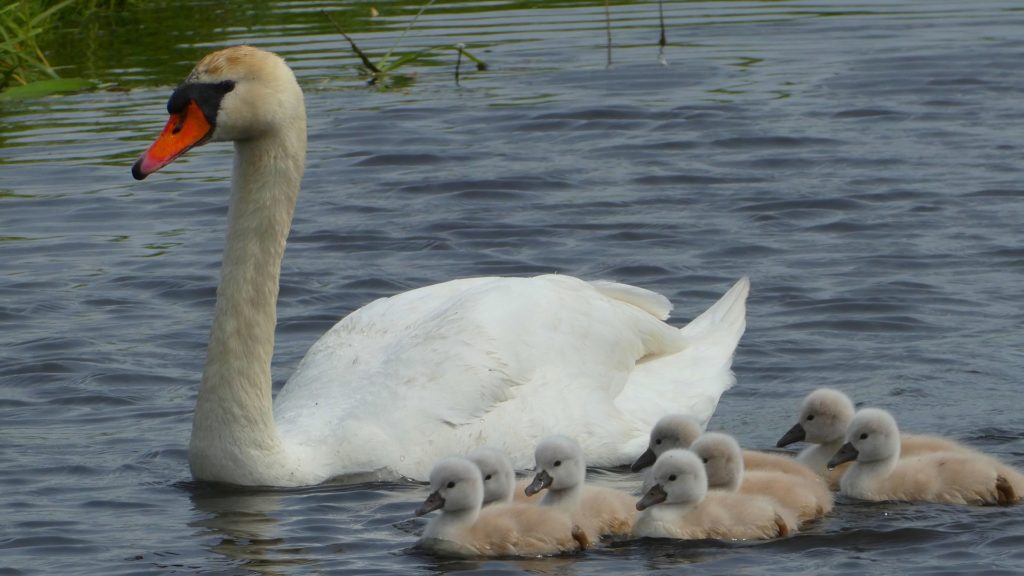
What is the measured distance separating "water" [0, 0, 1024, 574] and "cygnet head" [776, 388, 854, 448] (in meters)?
0.44

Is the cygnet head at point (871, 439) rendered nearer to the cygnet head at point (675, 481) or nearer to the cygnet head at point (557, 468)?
the cygnet head at point (675, 481)

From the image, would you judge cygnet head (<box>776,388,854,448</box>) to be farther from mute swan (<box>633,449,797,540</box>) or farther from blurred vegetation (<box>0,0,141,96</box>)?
blurred vegetation (<box>0,0,141,96</box>)

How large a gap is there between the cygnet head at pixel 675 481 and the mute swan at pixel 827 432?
0.90m

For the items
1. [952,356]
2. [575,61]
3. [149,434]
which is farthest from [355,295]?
[575,61]

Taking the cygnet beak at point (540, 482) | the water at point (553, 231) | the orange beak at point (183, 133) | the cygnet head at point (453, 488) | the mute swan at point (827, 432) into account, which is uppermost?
the orange beak at point (183, 133)

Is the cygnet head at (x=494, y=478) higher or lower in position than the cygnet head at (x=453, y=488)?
lower

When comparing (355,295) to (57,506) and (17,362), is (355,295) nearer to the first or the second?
(17,362)

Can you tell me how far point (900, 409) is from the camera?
9.11 metres

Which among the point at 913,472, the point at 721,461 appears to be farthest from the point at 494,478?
the point at 913,472

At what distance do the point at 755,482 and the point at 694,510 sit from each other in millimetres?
318

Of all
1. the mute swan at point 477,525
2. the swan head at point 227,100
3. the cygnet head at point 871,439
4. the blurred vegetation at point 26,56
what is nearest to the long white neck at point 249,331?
the swan head at point 227,100

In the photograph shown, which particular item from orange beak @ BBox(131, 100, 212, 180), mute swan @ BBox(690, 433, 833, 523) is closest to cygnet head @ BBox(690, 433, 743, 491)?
mute swan @ BBox(690, 433, 833, 523)

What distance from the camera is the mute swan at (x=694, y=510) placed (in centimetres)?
732

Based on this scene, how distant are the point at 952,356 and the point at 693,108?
253 inches
